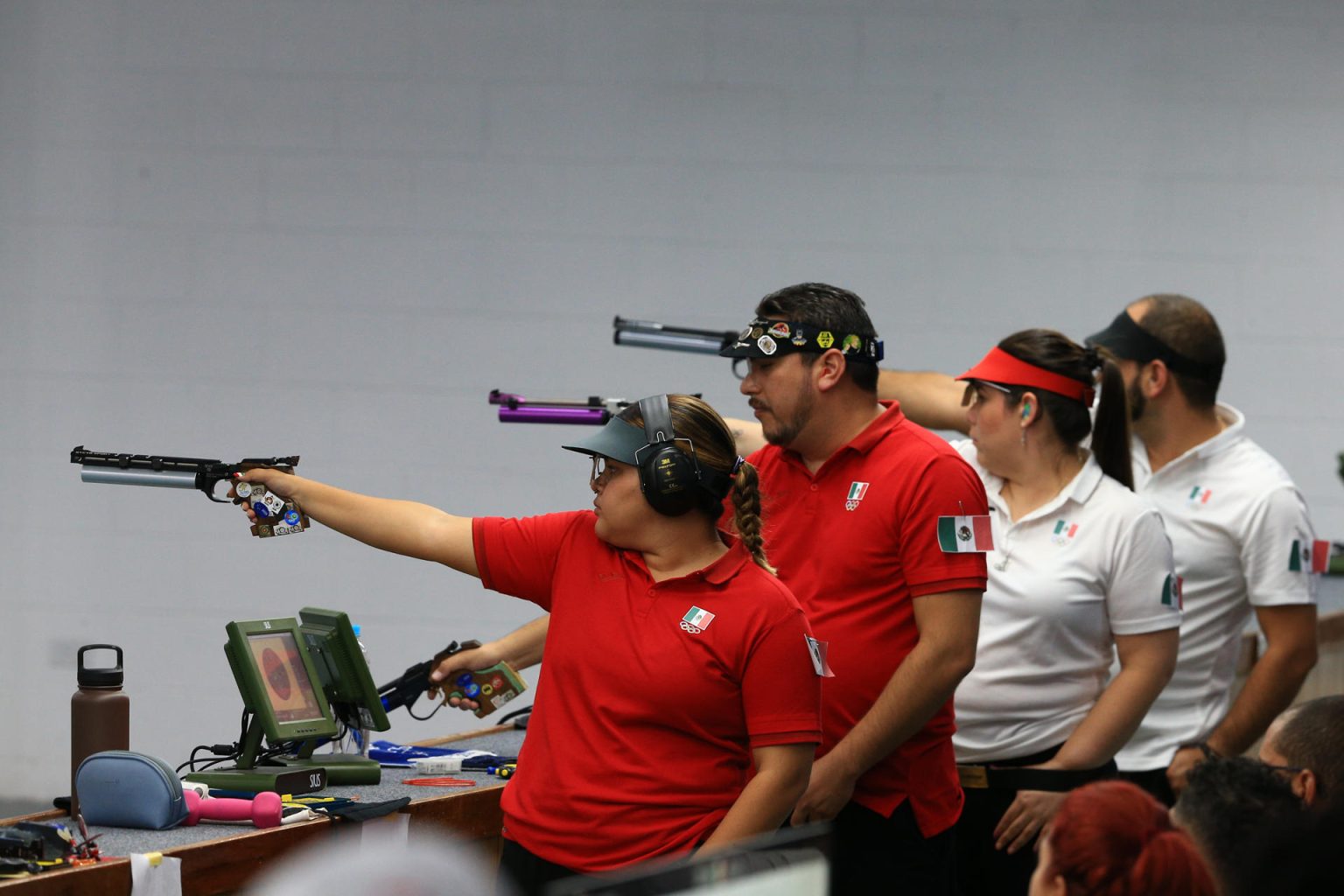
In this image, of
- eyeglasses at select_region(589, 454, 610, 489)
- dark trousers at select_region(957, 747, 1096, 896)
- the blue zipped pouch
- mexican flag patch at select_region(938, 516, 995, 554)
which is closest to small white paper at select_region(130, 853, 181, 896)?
the blue zipped pouch

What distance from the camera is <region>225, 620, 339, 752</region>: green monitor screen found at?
2500 mm

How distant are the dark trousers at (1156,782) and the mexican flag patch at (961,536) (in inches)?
34.4

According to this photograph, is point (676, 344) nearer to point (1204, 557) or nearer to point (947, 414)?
point (947, 414)

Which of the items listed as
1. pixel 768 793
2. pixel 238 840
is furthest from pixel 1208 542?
pixel 238 840

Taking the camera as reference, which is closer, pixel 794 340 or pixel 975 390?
pixel 794 340

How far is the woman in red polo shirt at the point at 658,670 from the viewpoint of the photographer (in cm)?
192

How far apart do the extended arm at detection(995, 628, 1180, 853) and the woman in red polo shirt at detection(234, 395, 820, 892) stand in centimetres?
71

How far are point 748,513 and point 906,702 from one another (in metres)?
0.40

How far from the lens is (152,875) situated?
6.62 ft

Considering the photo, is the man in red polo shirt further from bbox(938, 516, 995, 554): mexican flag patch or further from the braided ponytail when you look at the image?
the braided ponytail

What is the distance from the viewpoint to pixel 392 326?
4777 mm

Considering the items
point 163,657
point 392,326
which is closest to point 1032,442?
point 392,326

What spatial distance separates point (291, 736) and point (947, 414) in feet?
5.25

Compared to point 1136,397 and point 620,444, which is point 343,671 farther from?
point 1136,397
